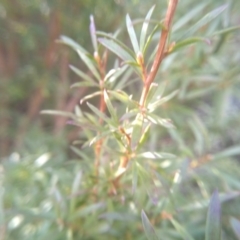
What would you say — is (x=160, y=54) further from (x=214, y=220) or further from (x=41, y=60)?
(x=41, y=60)

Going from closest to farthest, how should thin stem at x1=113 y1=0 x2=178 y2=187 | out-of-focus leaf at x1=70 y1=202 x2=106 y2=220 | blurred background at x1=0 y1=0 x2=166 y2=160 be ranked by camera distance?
thin stem at x1=113 y1=0 x2=178 y2=187, out-of-focus leaf at x1=70 y1=202 x2=106 y2=220, blurred background at x1=0 y1=0 x2=166 y2=160

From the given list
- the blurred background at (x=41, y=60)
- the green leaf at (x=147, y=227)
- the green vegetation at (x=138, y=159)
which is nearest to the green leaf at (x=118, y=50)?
the green vegetation at (x=138, y=159)

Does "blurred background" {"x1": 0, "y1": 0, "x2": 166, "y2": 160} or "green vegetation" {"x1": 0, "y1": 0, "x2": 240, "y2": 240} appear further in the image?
"blurred background" {"x1": 0, "y1": 0, "x2": 166, "y2": 160}

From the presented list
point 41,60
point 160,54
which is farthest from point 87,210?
point 41,60

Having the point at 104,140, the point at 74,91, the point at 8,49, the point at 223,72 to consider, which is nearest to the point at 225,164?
the point at 223,72

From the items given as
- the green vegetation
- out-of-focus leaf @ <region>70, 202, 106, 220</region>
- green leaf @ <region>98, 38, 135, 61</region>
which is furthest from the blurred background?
green leaf @ <region>98, 38, 135, 61</region>

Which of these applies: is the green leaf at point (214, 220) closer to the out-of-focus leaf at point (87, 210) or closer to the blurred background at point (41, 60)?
the out-of-focus leaf at point (87, 210)

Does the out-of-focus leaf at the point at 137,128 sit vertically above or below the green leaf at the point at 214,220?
above

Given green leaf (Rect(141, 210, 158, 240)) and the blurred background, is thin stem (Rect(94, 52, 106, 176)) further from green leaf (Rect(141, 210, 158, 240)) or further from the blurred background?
the blurred background

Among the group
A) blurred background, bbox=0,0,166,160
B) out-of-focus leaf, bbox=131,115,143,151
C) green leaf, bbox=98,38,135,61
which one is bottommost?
blurred background, bbox=0,0,166,160
